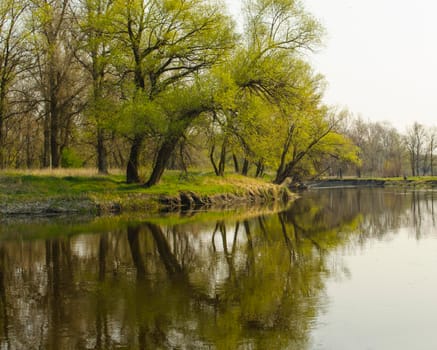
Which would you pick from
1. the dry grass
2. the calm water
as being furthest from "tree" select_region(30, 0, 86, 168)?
the calm water

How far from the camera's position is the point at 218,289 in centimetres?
1111

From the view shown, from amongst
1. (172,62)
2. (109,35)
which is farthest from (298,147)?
(109,35)

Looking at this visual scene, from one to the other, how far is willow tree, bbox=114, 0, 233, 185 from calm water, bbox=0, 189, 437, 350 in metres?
13.7

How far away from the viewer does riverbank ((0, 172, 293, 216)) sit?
91.9ft

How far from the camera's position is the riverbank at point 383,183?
74.6 metres

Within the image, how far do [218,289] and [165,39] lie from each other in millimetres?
23590

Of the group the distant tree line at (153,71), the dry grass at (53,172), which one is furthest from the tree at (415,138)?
the dry grass at (53,172)

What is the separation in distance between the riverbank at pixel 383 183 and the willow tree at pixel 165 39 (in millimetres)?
38286

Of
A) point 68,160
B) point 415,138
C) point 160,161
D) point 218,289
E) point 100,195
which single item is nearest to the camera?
point 218,289

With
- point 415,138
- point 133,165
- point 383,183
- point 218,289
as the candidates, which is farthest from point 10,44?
point 415,138

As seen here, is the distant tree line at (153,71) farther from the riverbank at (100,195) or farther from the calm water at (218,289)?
the calm water at (218,289)

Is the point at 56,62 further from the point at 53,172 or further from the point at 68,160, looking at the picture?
the point at 53,172

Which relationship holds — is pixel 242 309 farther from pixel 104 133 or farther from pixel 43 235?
pixel 104 133

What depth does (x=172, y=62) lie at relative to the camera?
3391 centimetres
